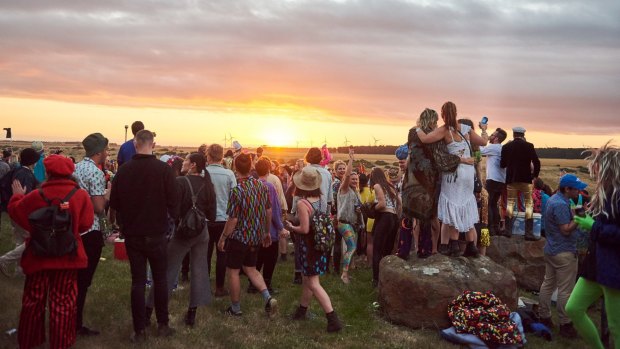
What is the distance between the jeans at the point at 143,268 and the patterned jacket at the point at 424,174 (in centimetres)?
369

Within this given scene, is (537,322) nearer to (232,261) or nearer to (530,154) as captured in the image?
(530,154)

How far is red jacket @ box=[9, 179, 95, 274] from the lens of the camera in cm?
517

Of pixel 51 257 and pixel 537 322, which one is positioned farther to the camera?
pixel 537 322

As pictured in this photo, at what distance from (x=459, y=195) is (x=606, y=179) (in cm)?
233

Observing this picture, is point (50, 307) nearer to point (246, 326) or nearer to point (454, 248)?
point (246, 326)

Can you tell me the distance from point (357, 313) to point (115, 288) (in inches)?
160

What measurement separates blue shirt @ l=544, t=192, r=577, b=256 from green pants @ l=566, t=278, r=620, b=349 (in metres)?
2.35

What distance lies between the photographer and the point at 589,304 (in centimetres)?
532

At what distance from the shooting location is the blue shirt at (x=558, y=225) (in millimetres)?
7505

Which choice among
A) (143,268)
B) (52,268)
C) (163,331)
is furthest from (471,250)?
(52,268)

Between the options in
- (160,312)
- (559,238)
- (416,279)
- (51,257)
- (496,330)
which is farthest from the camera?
(559,238)

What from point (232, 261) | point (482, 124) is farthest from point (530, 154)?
point (232, 261)

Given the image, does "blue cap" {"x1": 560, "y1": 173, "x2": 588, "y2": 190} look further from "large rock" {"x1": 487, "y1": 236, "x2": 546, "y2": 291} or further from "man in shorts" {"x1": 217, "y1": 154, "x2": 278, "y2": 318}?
"man in shorts" {"x1": 217, "y1": 154, "x2": 278, "y2": 318}

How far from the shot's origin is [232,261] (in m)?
6.98
